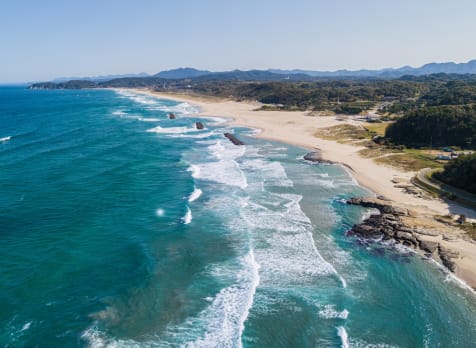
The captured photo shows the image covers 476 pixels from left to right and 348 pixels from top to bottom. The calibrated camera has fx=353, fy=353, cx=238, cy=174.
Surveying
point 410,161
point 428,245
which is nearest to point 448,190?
point 410,161

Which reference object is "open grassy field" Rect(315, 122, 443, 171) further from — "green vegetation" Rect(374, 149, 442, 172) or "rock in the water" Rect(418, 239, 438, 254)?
"rock in the water" Rect(418, 239, 438, 254)

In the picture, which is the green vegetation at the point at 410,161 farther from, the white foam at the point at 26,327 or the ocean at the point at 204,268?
the white foam at the point at 26,327

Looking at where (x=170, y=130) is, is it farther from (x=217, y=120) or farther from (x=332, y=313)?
(x=332, y=313)

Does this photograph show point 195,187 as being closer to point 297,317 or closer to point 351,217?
point 351,217

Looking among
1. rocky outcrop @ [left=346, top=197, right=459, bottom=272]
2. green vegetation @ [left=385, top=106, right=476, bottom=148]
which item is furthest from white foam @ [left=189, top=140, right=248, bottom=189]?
green vegetation @ [left=385, top=106, right=476, bottom=148]

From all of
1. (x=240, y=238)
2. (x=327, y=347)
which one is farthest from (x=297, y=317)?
(x=240, y=238)

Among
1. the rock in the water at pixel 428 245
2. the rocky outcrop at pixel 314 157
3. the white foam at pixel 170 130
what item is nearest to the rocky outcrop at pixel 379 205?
the rock in the water at pixel 428 245
